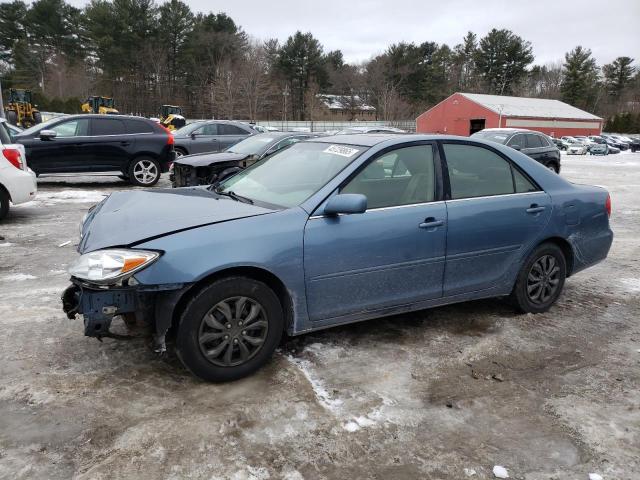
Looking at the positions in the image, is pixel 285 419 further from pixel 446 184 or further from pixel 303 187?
pixel 446 184

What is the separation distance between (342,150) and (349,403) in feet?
6.21

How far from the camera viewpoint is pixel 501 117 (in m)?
51.8

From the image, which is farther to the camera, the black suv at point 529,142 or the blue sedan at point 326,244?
the black suv at point 529,142

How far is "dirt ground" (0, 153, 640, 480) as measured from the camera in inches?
101

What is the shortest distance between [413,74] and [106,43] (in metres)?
41.8

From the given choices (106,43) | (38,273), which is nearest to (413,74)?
(106,43)

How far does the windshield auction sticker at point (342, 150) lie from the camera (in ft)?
12.7

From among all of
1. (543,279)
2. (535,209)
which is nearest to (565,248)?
(543,279)

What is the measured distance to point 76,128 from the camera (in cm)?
1145

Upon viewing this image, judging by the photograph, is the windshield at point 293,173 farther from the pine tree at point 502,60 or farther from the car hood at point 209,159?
the pine tree at point 502,60

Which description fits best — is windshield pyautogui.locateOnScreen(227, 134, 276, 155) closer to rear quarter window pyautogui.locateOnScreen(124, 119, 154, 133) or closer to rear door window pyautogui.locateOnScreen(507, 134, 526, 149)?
rear quarter window pyautogui.locateOnScreen(124, 119, 154, 133)

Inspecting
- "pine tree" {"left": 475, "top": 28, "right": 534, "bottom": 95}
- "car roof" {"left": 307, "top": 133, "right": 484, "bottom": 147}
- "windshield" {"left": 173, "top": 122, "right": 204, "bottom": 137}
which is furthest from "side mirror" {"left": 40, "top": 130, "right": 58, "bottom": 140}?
"pine tree" {"left": 475, "top": 28, "right": 534, "bottom": 95}

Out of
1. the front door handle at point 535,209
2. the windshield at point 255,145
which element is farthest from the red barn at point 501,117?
the front door handle at point 535,209

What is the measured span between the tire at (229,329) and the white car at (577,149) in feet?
129
